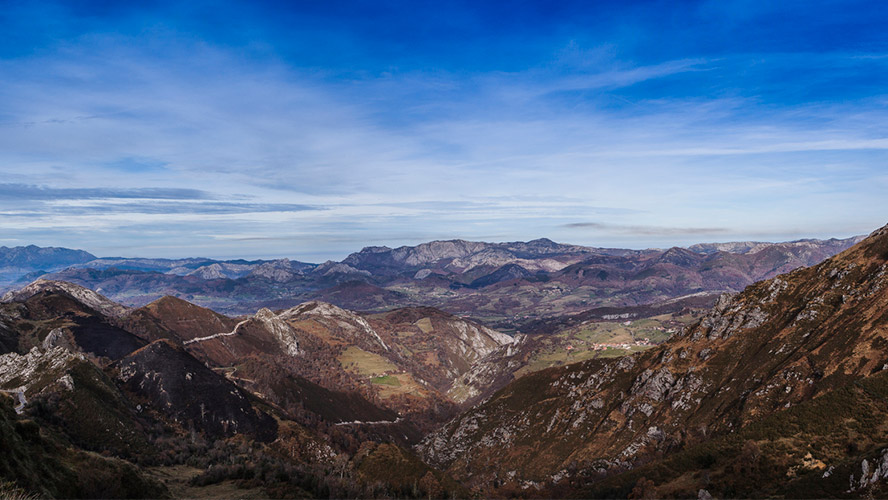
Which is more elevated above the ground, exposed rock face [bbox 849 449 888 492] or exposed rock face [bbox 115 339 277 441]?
exposed rock face [bbox 849 449 888 492]

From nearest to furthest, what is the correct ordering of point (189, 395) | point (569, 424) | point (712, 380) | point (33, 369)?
point (33, 369)
point (712, 380)
point (189, 395)
point (569, 424)

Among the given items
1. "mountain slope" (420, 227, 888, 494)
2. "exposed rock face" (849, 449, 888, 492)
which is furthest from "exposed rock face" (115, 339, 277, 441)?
"exposed rock face" (849, 449, 888, 492)

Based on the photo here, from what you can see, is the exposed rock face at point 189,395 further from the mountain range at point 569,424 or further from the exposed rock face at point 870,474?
the exposed rock face at point 870,474

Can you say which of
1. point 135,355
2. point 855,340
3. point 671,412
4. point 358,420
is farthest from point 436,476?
point 358,420

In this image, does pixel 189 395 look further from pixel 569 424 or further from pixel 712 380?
pixel 712 380

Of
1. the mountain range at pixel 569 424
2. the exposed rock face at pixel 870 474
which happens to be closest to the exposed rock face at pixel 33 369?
the mountain range at pixel 569 424

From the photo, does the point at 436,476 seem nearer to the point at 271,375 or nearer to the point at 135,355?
the point at 135,355

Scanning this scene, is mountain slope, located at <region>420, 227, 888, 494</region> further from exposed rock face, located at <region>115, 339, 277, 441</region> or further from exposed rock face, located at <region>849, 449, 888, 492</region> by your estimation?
exposed rock face, located at <region>115, 339, 277, 441</region>

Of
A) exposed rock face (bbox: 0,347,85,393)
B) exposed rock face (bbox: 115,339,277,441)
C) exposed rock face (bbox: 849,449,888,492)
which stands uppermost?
exposed rock face (bbox: 849,449,888,492)

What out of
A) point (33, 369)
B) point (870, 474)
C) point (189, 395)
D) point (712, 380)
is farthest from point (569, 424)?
point (33, 369)
